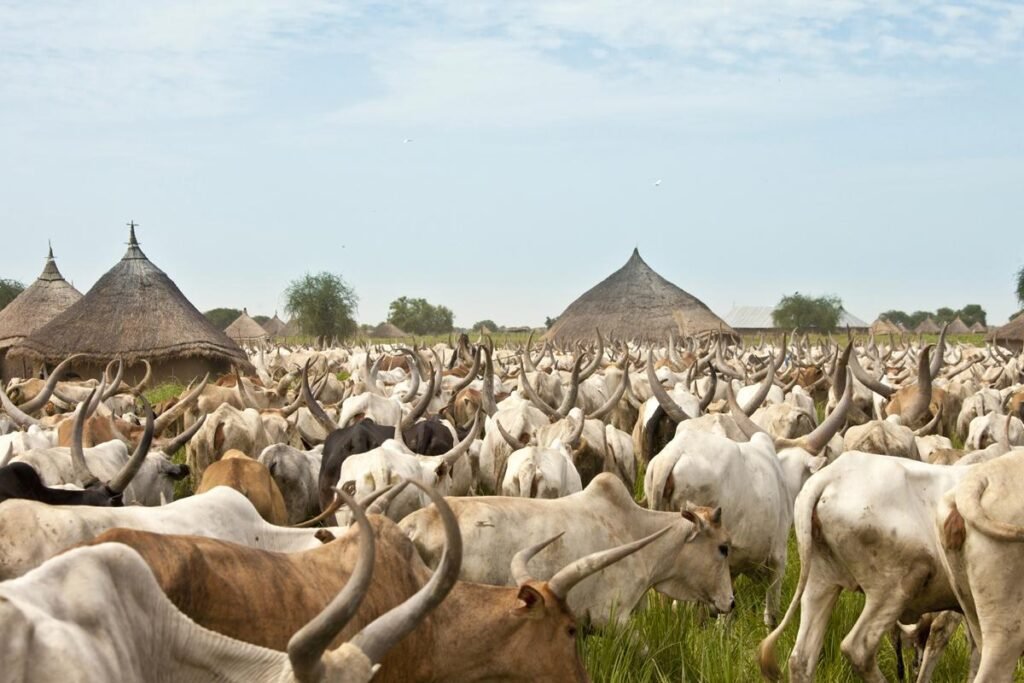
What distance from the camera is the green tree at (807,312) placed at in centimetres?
8406

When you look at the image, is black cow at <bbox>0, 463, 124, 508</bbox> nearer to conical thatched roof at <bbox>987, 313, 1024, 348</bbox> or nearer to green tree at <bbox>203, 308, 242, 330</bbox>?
conical thatched roof at <bbox>987, 313, 1024, 348</bbox>

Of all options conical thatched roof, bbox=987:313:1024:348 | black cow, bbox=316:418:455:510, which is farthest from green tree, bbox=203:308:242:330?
black cow, bbox=316:418:455:510

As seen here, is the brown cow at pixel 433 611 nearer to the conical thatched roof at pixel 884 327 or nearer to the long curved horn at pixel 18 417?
the long curved horn at pixel 18 417

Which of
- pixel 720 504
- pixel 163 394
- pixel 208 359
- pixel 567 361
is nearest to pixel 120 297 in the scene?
pixel 208 359

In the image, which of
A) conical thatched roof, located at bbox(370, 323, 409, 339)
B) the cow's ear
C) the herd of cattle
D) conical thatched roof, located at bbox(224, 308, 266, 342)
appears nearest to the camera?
the herd of cattle

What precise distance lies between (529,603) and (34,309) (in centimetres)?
3004

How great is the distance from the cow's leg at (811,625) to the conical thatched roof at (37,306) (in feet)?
88.1

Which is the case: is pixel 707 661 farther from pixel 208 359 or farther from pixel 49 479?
pixel 208 359

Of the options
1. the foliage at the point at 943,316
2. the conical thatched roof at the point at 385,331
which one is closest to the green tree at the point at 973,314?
the foliage at the point at 943,316

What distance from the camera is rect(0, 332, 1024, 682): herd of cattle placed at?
3.56 metres

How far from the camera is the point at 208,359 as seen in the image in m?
27.8

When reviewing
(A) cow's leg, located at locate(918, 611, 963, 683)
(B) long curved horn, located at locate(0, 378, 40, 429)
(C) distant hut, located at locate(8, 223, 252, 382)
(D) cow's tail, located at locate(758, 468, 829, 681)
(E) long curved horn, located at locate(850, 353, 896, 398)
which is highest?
(C) distant hut, located at locate(8, 223, 252, 382)

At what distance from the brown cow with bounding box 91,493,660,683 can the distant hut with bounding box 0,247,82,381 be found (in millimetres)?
26045

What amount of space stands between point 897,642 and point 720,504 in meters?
1.45
